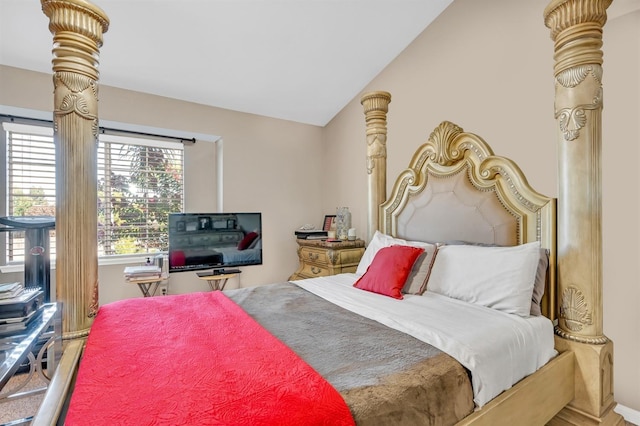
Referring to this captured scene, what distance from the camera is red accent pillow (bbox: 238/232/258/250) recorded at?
3.62 metres

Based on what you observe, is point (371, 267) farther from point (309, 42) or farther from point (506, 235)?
point (309, 42)

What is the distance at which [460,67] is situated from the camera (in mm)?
2688

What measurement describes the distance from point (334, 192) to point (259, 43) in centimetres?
203

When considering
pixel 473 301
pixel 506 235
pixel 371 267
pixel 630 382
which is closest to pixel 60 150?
pixel 371 267

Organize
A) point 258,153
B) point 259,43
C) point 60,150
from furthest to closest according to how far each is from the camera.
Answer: point 258,153 → point 259,43 → point 60,150

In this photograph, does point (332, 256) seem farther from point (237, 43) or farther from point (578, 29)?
point (578, 29)

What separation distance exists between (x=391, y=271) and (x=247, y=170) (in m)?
2.44

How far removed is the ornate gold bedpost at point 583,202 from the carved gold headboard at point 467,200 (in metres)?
0.15

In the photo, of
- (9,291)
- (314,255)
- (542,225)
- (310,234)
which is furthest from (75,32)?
(310,234)

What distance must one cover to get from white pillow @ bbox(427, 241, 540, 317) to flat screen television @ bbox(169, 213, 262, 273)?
2231mm

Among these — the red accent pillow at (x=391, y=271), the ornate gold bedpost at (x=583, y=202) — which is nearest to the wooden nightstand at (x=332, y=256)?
the red accent pillow at (x=391, y=271)

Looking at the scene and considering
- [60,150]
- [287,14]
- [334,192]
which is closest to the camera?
[60,150]

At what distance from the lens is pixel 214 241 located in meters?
3.46

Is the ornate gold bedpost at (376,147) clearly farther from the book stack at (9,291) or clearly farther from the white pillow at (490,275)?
the book stack at (9,291)
